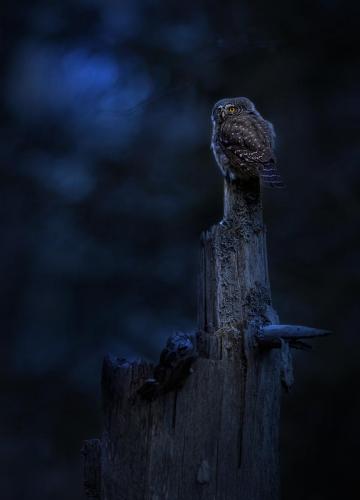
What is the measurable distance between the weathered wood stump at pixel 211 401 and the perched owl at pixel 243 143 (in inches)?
14.9

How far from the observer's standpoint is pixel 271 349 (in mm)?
1624

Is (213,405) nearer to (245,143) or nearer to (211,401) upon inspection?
(211,401)

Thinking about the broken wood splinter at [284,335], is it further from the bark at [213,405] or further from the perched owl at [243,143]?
the perched owl at [243,143]

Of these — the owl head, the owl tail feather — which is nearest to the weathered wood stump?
the owl tail feather

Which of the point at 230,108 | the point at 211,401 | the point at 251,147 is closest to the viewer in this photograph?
the point at 211,401

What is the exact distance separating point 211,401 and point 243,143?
1081 millimetres

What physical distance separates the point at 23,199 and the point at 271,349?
3402 mm

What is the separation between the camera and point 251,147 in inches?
87.9

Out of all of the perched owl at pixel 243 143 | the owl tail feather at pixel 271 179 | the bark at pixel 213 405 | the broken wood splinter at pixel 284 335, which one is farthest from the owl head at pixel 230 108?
the broken wood splinter at pixel 284 335

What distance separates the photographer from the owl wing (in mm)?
2088

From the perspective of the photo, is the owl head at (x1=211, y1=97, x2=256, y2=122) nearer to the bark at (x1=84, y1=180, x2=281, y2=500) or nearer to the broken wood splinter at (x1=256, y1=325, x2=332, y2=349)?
the bark at (x1=84, y1=180, x2=281, y2=500)

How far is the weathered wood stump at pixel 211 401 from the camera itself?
139cm

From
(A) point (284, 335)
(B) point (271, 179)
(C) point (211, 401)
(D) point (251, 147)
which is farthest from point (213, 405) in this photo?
(D) point (251, 147)

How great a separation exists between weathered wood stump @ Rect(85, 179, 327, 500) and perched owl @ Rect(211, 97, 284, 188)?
38cm
